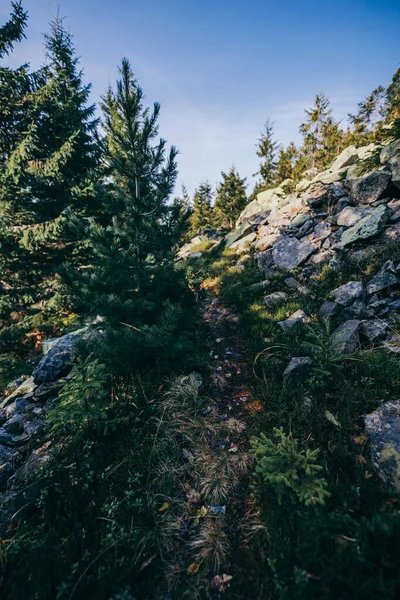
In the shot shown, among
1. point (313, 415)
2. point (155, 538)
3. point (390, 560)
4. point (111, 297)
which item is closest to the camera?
point (390, 560)

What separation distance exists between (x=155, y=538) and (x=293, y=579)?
1.40 m

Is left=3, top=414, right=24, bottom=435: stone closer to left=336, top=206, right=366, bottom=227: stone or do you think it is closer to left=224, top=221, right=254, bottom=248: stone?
left=336, top=206, right=366, bottom=227: stone

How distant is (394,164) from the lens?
7113 millimetres

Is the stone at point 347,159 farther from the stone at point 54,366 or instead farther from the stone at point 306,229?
the stone at point 54,366

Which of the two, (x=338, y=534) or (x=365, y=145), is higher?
(x=365, y=145)

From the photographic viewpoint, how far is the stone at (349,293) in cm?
498

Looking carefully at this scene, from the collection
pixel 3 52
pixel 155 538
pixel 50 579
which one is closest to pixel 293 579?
pixel 155 538

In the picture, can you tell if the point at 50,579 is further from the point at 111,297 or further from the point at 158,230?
the point at 158,230

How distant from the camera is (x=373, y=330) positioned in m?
4.18

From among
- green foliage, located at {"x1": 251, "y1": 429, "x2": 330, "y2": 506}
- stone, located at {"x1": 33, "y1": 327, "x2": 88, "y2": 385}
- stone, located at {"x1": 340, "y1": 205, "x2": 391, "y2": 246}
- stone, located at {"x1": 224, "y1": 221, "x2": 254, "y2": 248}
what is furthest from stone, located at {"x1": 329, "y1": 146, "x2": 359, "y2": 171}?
stone, located at {"x1": 33, "y1": 327, "x2": 88, "y2": 385}

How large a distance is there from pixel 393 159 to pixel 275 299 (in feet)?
20.6

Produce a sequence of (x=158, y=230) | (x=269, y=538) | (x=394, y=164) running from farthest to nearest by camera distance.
Answer: (x=394, y=164) → (x=158, y=230) → (x=269, y=538)

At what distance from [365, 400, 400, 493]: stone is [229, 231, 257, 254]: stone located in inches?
360

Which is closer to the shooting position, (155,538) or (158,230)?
(155,538)
